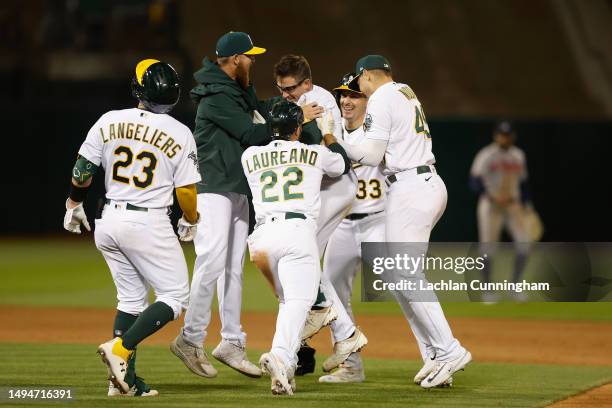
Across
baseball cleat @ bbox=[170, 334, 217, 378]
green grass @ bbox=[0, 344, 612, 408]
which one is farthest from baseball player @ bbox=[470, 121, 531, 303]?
baseball cleat @ bbox=[170, 334, 217, 378]

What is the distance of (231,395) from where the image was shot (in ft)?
20.2

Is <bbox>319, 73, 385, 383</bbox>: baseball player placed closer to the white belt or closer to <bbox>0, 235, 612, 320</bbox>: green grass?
the white belt

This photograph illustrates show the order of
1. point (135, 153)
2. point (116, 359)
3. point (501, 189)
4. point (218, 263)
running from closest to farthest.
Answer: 1. point (116, 359)
2. point (135, 153)
3. point (218, 263)
4. point (501, 189)

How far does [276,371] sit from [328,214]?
130 centimetres

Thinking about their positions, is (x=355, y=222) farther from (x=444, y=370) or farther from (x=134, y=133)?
(x=134, y=133)

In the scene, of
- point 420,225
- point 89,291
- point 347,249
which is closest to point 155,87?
point 420,225

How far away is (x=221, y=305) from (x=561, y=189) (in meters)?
13.1

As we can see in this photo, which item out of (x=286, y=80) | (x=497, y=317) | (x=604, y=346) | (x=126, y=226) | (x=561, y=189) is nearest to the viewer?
(x=126, y=226)

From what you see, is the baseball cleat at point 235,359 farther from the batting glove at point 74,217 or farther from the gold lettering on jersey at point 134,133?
the gold lettering on jersey at point 134,133

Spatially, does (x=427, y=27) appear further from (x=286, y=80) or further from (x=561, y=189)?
(x=286, y=80)

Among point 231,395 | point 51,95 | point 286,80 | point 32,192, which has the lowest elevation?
point 231,395

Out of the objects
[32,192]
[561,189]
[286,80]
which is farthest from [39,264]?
[286,80]

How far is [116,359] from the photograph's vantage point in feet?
18.8

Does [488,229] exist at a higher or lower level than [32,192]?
lower
